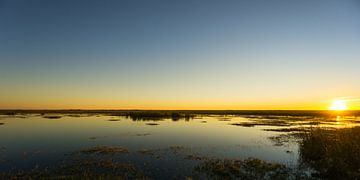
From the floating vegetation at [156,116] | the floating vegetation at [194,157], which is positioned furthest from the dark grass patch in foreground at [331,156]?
the floating vegetation at [156,116]

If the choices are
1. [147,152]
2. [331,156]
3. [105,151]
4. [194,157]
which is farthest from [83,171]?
[331,156]

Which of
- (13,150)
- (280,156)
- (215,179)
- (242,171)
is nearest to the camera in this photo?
(215,179)


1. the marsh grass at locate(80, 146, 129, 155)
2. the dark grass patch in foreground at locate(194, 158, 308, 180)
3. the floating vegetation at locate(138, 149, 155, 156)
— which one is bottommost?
the dark grass patch in foreground at locate(194, 158, 308, 180)

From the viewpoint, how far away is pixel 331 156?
1759 centimetres

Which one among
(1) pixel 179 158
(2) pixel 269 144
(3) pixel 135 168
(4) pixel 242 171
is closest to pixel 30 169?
(3) pixel 135 168

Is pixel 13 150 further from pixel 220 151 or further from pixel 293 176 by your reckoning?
pixel 293 176

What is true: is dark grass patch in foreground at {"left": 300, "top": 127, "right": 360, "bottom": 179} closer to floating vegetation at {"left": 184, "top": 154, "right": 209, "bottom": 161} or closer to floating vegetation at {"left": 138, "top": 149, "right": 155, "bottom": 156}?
floating vegetation at {"left": 184, "top": 154, "right": 209, "bottom": 161}

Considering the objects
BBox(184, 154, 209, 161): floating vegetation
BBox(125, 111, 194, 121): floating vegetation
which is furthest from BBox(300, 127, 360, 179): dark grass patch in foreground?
BBox(125, 111, 194, 121): floating vegetation

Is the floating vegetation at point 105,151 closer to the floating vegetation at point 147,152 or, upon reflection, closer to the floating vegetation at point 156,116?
the floating vegetation at point 147,152

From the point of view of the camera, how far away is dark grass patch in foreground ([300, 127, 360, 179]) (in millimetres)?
14770

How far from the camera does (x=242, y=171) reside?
15.6 metres

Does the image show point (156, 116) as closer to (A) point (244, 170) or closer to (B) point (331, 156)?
(B) point (331, 156)

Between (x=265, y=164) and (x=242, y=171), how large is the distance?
96.2 inches

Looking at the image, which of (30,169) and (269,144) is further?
(269,144)
